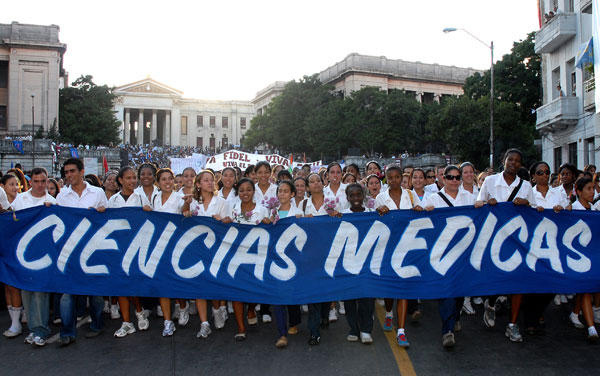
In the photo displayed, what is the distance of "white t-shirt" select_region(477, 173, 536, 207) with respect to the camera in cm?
604

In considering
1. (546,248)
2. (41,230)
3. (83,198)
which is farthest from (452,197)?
(41,230)

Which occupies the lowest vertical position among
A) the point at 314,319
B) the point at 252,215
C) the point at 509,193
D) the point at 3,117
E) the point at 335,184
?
Answer: the point at 314,319

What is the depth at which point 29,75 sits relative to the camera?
2413 inches

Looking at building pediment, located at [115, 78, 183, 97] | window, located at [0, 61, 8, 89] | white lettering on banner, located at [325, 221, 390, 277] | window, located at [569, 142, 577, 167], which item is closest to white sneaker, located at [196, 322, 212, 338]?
white lettering on banner, located at [325, 221, 390, 277]

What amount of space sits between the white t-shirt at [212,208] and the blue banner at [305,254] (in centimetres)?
15

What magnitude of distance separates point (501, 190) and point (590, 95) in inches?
707

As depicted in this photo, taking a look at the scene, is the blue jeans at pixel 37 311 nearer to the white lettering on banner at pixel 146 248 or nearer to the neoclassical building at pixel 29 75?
the white lettering on banner at pixel 146 248

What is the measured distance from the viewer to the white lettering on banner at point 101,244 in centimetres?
601

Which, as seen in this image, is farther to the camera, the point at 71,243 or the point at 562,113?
the point at 562,113

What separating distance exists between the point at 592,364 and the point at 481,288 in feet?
4.06

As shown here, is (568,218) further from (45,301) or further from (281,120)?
(281,120)

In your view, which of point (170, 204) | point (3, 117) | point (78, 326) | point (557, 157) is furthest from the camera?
point (3, 117)

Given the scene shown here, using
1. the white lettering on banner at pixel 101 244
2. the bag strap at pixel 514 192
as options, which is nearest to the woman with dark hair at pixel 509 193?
the bag strap at pixel 514 192

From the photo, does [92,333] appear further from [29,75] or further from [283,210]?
[29,75]
